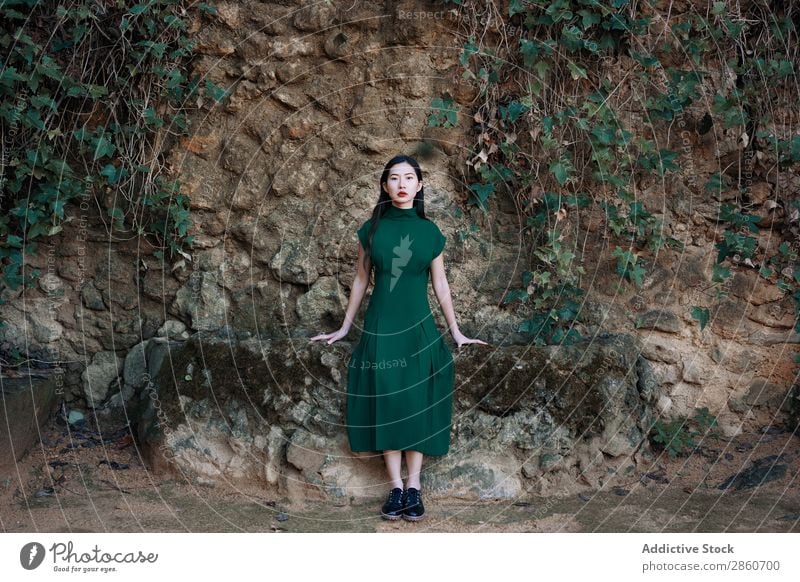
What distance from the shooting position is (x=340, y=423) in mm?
4750

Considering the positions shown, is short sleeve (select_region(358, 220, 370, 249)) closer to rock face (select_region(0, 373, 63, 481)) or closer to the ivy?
the ivy

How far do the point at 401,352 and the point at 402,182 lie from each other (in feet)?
2.79

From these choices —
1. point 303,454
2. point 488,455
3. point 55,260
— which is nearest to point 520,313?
point 488,455

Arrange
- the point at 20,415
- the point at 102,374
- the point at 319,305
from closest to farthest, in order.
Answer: the point at 20,415 → the point at 319,305 → the point at 102,374

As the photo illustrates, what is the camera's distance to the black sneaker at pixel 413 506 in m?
4.38

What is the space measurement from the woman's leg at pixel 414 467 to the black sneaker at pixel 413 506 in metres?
0.04

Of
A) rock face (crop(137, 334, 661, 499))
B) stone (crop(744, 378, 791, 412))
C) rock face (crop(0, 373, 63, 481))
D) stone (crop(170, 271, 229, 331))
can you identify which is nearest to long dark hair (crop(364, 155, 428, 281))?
rock face (crop(137, 334, 661, 499))

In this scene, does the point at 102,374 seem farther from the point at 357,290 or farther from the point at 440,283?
the point at 440,283

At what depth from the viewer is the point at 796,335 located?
5387mm

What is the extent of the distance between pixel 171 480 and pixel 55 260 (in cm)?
166

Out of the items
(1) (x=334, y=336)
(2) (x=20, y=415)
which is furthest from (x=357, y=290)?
(2) (x=20, y=415)

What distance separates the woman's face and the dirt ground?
64.2 inches

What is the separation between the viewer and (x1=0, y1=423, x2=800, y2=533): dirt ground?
172 inches

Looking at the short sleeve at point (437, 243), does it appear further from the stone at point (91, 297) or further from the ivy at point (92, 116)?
the stone at point (91, 297)
